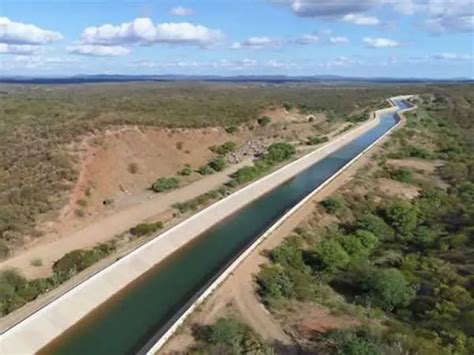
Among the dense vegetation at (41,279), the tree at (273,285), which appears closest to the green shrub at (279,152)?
the dense vegetation at (41,279)

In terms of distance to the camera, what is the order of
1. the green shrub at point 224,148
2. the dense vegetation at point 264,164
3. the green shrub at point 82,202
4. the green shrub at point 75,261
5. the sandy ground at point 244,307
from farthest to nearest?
1. the green shrub at point 224,148
2. the dense vegetation at point 264,164
3. the green shrub at point 82,202
4. the green shrub at point 75,261
5. the sandy ground at point 244,307

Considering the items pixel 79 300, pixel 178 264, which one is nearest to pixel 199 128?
pixel 178 264

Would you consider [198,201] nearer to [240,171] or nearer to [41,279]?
[240,171]

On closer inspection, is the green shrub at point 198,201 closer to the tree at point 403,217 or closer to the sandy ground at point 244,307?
the sandy ground at point 244,307

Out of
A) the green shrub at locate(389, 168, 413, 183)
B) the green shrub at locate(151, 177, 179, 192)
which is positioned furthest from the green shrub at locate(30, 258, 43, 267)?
the green shrub at locate(389, 168, 413, 183)

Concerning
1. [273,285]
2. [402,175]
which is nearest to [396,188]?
[402,175]
